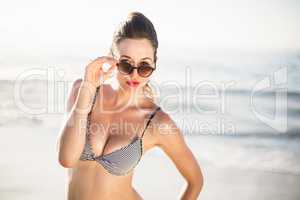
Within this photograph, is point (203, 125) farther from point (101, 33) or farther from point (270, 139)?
point (101, 33)

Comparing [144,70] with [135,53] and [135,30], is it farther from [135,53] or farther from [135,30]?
[135,30]

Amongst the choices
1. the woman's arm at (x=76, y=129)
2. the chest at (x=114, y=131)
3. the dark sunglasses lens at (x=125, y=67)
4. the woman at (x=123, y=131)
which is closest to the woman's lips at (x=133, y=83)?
the woman at (x=123, y=131)

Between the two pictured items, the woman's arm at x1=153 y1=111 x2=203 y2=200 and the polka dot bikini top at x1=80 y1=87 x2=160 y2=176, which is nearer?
the polka dot bikini top at x1=80 y1=87 x2=160 y2=176

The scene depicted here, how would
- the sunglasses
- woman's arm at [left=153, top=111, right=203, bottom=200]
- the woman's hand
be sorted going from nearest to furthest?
1. the woman's hand
2. the sunglasses
3. woman's arm at [left=153, top=111, right=203, bottom=200]

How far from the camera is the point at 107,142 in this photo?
8.42 feet

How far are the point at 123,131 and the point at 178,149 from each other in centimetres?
31

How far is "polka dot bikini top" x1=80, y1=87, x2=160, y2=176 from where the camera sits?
2459mm

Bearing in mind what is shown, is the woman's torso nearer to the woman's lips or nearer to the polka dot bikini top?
the polka dot bikini top

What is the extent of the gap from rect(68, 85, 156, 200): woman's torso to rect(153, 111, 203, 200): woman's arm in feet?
0.20

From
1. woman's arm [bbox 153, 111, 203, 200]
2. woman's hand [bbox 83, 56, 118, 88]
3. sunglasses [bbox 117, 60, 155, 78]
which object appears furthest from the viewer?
woman's arm [bbox 153, 111, 203, 200]

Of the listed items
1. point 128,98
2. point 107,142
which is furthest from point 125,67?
point 107,142

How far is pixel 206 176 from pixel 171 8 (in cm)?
292

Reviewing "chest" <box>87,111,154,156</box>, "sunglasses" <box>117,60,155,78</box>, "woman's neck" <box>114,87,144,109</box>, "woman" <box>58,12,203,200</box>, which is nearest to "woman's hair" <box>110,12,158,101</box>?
"woman" <box>58,12,203,200</box>

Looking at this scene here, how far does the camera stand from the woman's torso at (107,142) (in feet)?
8.16
